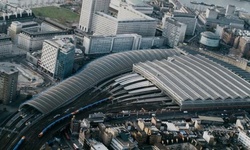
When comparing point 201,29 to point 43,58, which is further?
point 201,29

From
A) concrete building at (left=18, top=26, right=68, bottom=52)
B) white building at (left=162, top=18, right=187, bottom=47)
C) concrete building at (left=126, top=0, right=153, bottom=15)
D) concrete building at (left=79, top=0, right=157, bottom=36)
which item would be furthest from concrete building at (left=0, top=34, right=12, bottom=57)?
concrete building at (left=126, top=0, right=153, bottom=15)

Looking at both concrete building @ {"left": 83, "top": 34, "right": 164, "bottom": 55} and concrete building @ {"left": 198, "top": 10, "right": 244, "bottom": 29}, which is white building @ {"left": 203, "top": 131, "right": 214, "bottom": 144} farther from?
concrete building @ {"left": 198, "top": 10, "right": 244, "bottom": 29}

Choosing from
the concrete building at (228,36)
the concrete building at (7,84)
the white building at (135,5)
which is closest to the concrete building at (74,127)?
the concrete building at (7,84)

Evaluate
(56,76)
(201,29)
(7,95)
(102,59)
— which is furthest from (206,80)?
(201,29)

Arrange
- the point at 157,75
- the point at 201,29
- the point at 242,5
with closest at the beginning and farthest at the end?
the point at 157,75
the point at 201,29
the point at 242,5

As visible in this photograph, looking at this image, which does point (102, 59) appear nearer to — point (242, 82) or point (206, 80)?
point (206, 80)

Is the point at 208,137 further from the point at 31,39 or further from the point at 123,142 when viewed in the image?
the point at 31,39
